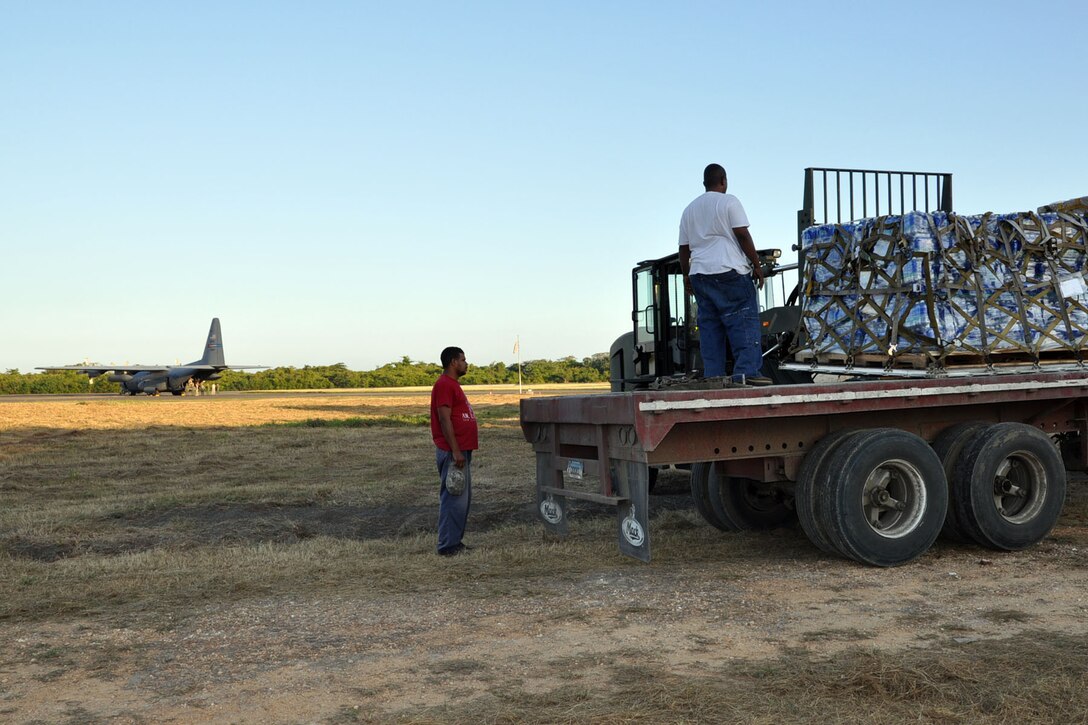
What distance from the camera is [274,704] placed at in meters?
4.41

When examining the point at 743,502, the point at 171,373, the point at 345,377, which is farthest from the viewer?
the point at 345,377

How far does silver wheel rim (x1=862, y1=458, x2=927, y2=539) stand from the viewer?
→ 7242 millimetres

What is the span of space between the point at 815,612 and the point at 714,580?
1013 mm

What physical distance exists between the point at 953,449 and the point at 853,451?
3.90 ft

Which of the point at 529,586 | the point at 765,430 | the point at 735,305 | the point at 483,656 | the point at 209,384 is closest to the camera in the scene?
the point at 483,656

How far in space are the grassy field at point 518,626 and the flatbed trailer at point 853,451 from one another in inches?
11.5

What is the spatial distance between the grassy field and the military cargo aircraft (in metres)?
48.4

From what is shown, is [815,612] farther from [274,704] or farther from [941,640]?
[274,704]

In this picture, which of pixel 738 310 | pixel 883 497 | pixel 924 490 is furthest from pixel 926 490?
pixel 738 310

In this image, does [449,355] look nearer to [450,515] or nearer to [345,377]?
[450,515]

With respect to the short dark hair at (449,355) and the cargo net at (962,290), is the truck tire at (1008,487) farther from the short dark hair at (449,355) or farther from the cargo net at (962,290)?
the short dark hair at (449,355)

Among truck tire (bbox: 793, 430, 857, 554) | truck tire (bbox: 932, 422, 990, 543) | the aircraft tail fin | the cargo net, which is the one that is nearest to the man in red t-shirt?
truck tire (bbox: 793, 430, 857, 554)

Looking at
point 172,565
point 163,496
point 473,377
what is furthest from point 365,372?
point 172,565

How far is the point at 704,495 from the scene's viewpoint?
30.5 feet
